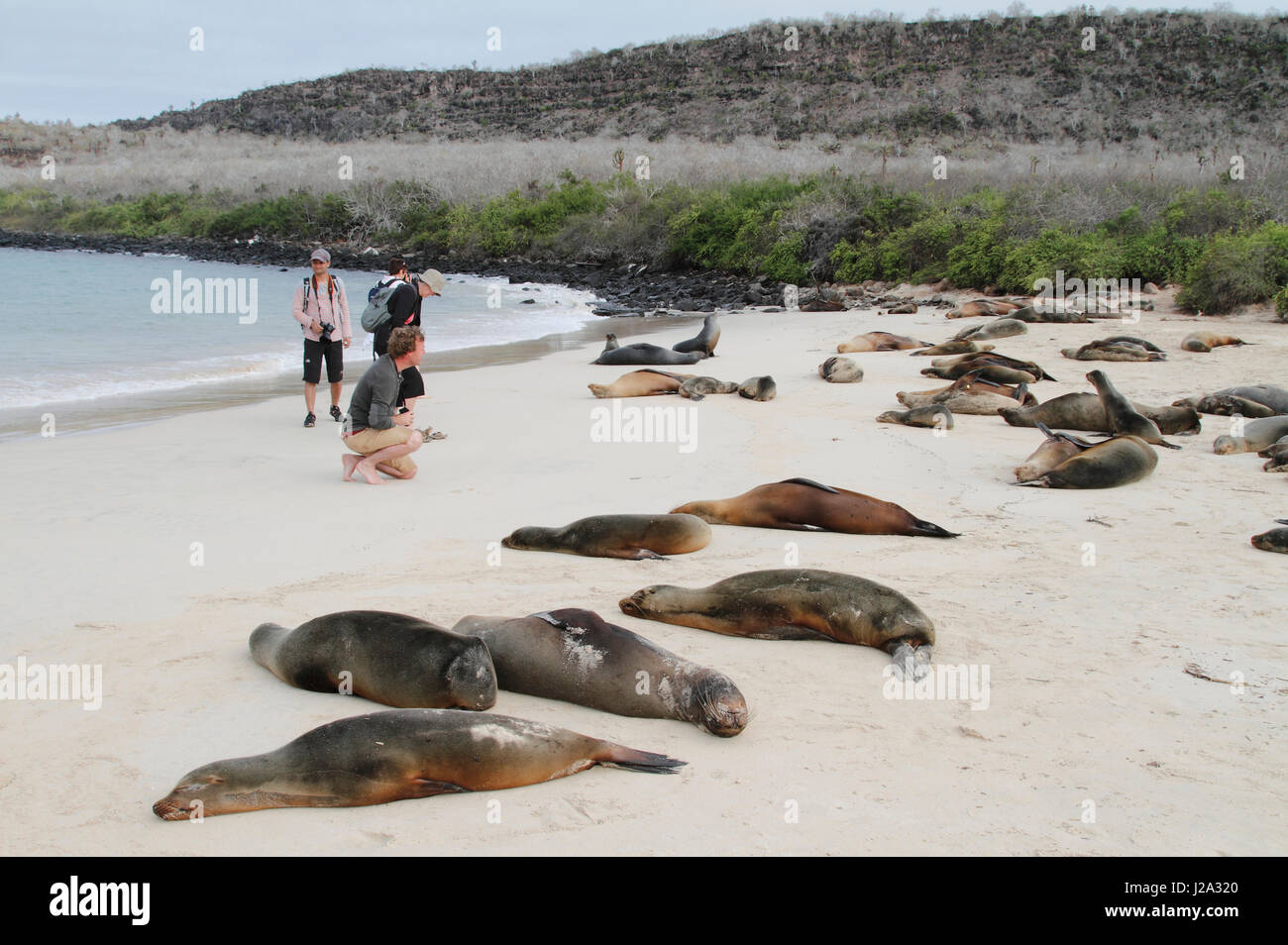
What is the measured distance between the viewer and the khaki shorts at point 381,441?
764 centimetres

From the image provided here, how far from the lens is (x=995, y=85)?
170 ft

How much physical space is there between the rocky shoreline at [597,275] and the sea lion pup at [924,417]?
1134 centimetres

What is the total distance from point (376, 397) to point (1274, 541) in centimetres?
582

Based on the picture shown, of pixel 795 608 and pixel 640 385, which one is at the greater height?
pixel 640 385

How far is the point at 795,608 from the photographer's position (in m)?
4.57

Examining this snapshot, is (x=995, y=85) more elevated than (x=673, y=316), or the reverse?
(x=995, y=85)

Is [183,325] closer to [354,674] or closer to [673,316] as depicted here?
[673,316]

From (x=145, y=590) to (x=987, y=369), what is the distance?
851 cm

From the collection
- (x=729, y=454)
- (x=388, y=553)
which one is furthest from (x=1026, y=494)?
(x=388, y=553)

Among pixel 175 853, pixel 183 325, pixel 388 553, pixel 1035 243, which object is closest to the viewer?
pixel 175 853

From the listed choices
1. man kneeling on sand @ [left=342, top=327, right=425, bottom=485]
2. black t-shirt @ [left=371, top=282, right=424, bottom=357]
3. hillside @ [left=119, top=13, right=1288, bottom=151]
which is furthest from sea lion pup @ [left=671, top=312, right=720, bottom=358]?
hillside @ [left=119, top=13, right=1288, bottom=151]

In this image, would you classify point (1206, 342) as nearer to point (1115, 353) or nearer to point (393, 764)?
point (1115, 353)

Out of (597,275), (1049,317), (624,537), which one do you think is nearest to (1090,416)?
(624,537)

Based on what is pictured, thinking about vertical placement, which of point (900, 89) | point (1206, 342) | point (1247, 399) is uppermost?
point (900, 89)
